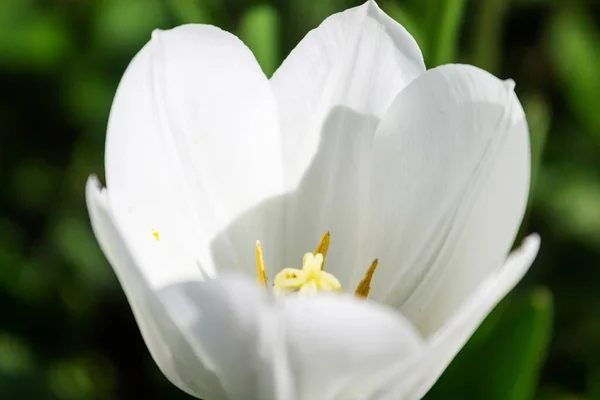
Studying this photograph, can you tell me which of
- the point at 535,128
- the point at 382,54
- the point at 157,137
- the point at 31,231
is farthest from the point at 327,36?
the point at 31,231

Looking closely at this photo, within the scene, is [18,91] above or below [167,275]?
below

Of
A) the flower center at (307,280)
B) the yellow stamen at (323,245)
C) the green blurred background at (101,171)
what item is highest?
the flower center at (307,280)

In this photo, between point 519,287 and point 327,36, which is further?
point 519,287

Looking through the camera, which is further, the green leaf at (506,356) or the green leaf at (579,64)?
the green leaf at (579,64)

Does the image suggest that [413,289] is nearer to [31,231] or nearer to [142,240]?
[142,240]

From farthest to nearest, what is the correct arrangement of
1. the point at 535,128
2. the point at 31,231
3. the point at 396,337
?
the point at 31,231 < the point at 535,128 < the point at 396,337

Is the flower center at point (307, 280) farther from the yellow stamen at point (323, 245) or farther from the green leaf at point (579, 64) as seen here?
the green leaf at point (579, 64)

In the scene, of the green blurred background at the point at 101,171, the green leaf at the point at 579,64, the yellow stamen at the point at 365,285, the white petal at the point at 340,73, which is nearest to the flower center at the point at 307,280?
the yellow stamen at the point at 365,285
